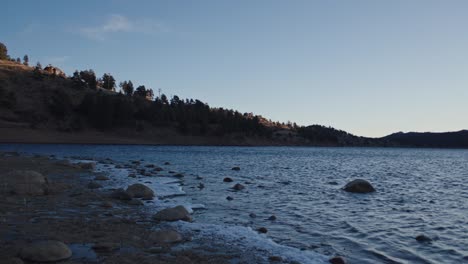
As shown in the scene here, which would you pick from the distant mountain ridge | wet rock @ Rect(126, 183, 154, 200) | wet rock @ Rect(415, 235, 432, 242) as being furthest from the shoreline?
the distant mountain ridge

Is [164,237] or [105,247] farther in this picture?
[164,237]

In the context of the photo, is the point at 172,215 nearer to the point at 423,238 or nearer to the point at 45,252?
the point at 45,252

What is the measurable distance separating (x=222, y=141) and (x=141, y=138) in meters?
45.0

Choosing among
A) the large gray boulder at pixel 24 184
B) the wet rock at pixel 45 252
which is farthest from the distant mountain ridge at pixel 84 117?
the wet rock at pixel 45 252

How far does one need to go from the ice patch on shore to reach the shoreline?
3 cm

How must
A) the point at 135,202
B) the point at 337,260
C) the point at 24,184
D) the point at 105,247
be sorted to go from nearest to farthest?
the point at 105,247, the point at 337,260, the point at 135,202, the point at 24,184

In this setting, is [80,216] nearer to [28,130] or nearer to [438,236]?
[438,236]

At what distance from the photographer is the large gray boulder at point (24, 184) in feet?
70.7

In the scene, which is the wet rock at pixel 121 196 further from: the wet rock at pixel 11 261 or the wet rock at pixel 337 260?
the wet rock at pixel 337 260

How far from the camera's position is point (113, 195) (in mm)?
23141

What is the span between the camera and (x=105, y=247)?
12047 mm

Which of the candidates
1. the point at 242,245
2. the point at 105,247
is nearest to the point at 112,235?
the point at 105,247

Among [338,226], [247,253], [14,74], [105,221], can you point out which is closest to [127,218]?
[105,221]

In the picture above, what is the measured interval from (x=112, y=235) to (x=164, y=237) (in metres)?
1.86
